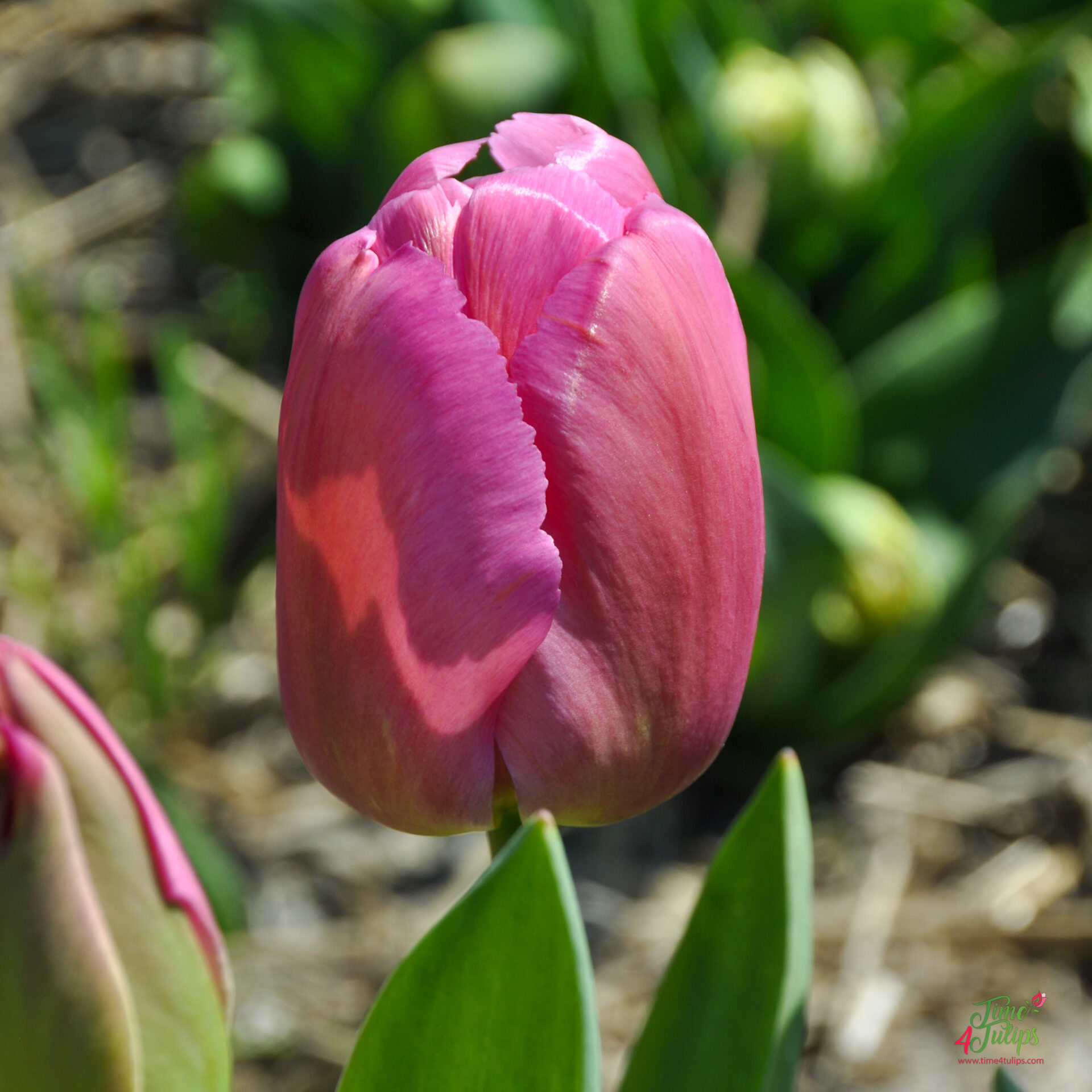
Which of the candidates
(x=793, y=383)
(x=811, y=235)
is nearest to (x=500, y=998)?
(x=793, y=383)

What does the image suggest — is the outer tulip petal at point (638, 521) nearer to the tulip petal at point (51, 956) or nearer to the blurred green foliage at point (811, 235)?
the tulip petal at point (51, 956)

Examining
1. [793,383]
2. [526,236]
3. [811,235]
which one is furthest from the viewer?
[811,235]

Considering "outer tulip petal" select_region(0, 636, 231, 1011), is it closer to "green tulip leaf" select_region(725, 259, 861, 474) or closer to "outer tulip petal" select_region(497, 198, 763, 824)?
"outer tulip petal" select_region(497, 198, 763, 824)

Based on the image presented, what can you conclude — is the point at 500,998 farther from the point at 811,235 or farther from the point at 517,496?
the point at 811,235

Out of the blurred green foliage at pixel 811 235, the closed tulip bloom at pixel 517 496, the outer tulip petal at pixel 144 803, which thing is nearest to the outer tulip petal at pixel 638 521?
the closed tulip bloom at pixel 517 496

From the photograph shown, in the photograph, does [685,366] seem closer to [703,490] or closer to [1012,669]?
[703,490]
